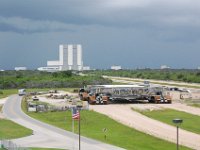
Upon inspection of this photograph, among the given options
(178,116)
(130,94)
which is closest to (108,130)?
(178,116)

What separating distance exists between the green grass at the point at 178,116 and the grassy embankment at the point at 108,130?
8.80m

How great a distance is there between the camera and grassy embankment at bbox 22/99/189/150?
197 ft

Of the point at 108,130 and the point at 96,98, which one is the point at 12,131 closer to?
the point at 108,130

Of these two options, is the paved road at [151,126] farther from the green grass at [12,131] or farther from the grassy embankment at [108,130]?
the green grass at [12,131]

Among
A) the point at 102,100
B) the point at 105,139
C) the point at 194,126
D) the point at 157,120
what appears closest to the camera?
the point at 105,139

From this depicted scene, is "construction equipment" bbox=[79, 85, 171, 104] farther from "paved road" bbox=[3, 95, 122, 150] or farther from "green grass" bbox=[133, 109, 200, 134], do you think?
"paved road" bbox=[3, 95, 122, 150]

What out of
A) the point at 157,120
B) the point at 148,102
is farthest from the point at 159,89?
the point at 157,120

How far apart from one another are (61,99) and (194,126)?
67.5m

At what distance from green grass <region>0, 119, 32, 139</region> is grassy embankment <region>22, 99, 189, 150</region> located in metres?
6.17

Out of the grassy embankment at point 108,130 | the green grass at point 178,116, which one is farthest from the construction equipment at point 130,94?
the grassy embankment at point 108,130

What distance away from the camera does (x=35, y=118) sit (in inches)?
3568

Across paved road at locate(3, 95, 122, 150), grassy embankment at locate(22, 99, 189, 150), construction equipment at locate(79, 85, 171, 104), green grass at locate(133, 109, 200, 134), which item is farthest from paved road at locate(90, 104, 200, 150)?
construction equipment at locate(79, 85, 171, 104)

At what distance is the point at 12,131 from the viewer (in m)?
72.9

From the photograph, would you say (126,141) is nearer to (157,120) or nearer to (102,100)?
(157,120)
